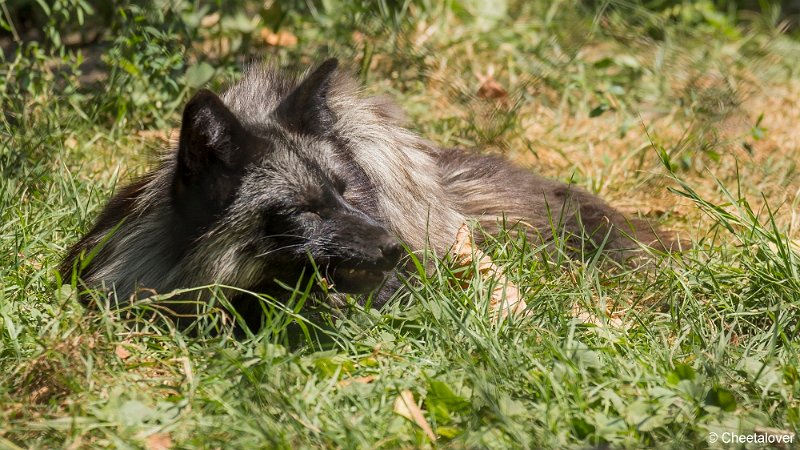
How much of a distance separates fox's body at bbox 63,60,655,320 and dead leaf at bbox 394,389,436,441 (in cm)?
69

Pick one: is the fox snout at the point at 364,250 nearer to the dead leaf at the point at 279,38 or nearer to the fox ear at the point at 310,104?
the fox ear at the point at 310,104

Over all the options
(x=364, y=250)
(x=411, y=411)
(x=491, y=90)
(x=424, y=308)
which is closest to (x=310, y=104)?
(x=364, y=250)

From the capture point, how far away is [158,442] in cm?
307

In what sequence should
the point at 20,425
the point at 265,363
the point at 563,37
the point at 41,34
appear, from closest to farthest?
the point at 20,425
the point at 265,363
the point at 41,34
the point at 563,37

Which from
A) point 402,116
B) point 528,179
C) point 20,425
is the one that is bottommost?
point 20,425

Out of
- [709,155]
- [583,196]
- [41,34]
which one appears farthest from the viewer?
[41,34]

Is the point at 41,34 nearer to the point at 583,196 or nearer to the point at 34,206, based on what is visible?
the point at 34,206

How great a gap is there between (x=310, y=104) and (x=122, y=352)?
1.36 metres

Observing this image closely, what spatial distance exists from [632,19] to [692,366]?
5163 mm

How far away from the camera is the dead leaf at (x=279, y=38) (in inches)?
286

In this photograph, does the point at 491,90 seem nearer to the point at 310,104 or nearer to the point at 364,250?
the point at 310,104

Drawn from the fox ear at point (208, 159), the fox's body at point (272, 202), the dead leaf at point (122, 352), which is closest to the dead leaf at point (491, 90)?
the fox's body at point (272, 202)

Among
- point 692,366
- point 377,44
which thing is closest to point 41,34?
point 377,44

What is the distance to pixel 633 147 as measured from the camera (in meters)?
6.61
